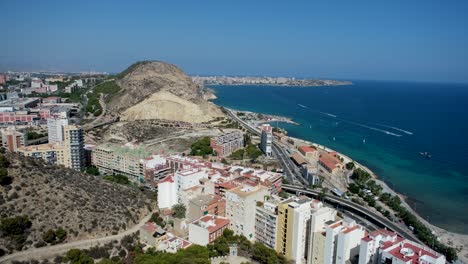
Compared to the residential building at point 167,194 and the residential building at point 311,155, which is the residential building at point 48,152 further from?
the residential building at point 311,155

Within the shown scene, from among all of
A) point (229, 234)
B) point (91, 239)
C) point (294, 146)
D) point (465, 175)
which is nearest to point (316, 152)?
point (294, 146)

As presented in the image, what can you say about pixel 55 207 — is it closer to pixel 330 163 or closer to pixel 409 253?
pixel 409 253

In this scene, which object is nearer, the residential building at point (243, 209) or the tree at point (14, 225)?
the tree at point (14, 225)

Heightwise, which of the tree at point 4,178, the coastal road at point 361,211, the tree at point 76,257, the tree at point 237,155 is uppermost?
the tree at point 4,178

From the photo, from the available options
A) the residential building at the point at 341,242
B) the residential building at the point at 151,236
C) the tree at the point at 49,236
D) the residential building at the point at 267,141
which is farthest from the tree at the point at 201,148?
the residential building at the point at 341,242

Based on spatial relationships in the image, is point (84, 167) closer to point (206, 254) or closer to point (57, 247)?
point (57, 247)

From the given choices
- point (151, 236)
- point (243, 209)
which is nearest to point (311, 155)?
point (243, 209)
